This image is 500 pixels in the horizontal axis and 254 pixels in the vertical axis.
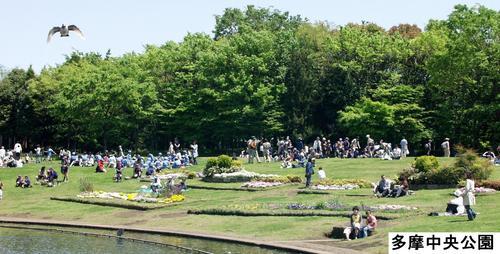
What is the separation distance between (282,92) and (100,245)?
1936 inches

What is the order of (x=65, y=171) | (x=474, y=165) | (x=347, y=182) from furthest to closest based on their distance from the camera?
(x=65, y=171), (x=347, y=182), (x=474, y=165)

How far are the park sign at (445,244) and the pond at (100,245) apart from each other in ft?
22.5

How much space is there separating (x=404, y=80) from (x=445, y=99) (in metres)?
6.66

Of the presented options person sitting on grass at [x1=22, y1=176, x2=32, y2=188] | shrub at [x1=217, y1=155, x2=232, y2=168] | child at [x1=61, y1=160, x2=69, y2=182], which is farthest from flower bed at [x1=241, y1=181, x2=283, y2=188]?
person sitting on grass at [x1=22, y1=176, x2=32, y2=188]

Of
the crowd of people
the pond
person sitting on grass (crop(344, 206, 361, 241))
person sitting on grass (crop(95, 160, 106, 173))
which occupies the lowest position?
the pond

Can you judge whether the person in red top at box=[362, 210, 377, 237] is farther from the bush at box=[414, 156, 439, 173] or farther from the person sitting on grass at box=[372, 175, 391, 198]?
the bush at box=[414, 156, 439, 173]

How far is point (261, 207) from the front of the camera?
39469 millimetres

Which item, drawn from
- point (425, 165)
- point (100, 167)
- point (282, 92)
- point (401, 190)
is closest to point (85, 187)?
point (100, 167)

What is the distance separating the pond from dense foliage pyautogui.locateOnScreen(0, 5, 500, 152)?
4072 centimetres

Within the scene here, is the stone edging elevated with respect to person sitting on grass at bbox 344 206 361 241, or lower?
lower

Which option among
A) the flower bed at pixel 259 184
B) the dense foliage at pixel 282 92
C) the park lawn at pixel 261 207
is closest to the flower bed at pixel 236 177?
the park lawn at pixel 261 207

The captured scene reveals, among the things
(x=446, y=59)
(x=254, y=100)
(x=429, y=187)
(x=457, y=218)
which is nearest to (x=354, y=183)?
(x=429, y=187)

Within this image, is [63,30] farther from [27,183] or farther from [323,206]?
[27,183]

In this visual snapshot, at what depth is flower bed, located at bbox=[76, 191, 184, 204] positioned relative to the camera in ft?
146
